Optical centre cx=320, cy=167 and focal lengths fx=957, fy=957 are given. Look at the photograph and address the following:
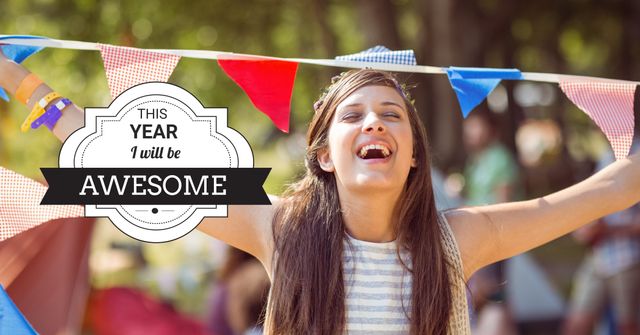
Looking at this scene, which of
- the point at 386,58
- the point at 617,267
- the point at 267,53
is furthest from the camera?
the point at 267,53

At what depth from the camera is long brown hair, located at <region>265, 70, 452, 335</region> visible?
2.46 metres

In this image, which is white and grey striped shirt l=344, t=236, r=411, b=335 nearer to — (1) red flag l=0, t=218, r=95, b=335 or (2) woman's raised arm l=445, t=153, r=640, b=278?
(2) woman's raised arm l=445, t=153, r=640, b=278

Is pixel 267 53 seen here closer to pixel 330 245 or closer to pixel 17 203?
pixel 17 203

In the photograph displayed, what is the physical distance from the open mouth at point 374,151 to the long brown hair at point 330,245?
16 centimetres

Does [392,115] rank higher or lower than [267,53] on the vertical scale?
lower

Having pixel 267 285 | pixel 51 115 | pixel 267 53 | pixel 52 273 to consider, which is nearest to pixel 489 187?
pixel 267 285

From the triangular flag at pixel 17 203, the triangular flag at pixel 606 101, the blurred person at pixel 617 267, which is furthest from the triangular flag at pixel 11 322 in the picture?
the blurred person at pixel 617 267

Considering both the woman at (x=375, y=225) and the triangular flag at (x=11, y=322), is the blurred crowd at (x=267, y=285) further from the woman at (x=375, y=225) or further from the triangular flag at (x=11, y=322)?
the triangular flag at (x=11, y=322)

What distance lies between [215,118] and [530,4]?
11.5m

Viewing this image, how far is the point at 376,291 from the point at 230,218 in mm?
454

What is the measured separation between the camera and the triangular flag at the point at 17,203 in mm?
2748

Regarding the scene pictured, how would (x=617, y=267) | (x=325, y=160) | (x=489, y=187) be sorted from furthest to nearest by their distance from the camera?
1. (x=489, y=187)
2. (x=617, y=267)
3. (x=325, y=160)

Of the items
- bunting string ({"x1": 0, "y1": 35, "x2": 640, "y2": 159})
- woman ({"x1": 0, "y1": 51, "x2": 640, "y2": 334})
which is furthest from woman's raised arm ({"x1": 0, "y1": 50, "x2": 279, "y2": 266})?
bunting string ({"x1": 0, "y1": 35, "x2": 640, "y2": 159})

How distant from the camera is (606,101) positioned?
2.88 meters
